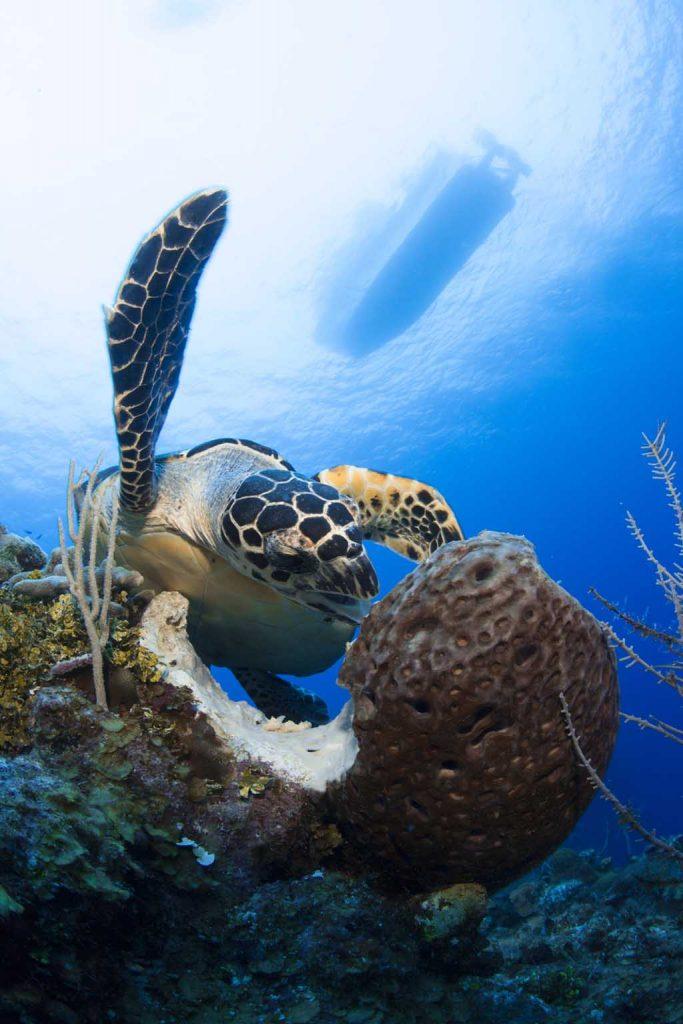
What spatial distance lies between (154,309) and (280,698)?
394 centimetres

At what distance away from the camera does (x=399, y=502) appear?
4539 mm

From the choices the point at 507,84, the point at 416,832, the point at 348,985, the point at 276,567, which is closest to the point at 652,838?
the point at 416,832

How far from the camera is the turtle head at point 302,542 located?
3008mm

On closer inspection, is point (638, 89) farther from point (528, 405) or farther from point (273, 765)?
point (273, 765)

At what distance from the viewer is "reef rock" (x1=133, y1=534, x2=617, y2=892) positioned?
1.79 meters

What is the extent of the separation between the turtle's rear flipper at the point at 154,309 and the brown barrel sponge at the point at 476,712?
2339 mm

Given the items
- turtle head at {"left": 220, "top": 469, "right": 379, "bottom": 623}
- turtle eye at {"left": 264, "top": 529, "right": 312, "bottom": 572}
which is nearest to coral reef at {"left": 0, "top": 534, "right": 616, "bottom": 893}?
turtle head at {"left": 220, "top": 469, "right": 379, "bottom": 623}

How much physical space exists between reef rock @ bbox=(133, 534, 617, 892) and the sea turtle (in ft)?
3.39

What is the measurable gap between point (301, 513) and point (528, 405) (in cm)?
5047

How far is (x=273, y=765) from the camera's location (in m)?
2.44

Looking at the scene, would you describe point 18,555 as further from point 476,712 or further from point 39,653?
point 476,712

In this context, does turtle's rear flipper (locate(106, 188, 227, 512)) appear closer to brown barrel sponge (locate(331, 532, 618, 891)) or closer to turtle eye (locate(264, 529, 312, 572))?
turtle eye (locate(264, 529, 312, 572))

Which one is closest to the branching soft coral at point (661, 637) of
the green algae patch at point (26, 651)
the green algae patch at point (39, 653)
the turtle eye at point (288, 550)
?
the turtle eye at point (288, 550)

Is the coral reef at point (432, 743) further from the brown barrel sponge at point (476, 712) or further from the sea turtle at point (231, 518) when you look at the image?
the sea turtle at point (231, 518)
